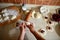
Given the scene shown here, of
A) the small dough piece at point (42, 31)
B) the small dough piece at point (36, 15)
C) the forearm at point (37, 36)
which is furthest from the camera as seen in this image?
the small dough piece at point (36, 15)

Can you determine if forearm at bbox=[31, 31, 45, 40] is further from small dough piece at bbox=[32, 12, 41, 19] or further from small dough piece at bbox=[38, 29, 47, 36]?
small dough piece at bbox=[32, 12, 41, 19]

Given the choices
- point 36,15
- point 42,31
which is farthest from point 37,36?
point 36,15

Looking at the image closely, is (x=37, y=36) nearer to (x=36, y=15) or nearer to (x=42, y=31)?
(x=42, y=31)

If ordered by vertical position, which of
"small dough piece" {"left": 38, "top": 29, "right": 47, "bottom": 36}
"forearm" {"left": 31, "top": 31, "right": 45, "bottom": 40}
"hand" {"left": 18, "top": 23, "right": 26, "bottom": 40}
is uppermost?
"hand" {"left": 18, "top": 23, "right": 26, "bottom": 40}

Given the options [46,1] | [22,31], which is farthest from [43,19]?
[22,31]

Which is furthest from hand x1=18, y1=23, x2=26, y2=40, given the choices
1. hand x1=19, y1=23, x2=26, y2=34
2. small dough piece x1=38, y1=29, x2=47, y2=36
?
small dough piece x1=38, y1=29, x2=47, y2=36

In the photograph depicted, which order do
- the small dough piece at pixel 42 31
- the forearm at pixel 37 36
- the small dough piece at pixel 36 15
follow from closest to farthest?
the forearm at pixel 37 36 < the small dough piece at pixel 42 31 < the small dough piece at pixel 36 15

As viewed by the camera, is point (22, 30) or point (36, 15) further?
point (36, 15)

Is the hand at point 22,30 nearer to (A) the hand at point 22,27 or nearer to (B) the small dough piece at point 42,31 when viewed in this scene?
(A) the hand at point 22,27

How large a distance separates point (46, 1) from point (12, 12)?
1.27 feet

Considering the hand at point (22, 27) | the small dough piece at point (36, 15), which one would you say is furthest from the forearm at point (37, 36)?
the small dough piece at point (36, 15)

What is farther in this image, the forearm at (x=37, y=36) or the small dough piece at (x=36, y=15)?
the small dough piece at (x=36, y=15)

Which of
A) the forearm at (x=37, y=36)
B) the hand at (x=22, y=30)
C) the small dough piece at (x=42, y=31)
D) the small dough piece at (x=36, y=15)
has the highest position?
the small dough piece at (x=36, y=15)

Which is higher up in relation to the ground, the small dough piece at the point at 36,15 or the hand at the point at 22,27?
the small dough piece at the point at 36,15
